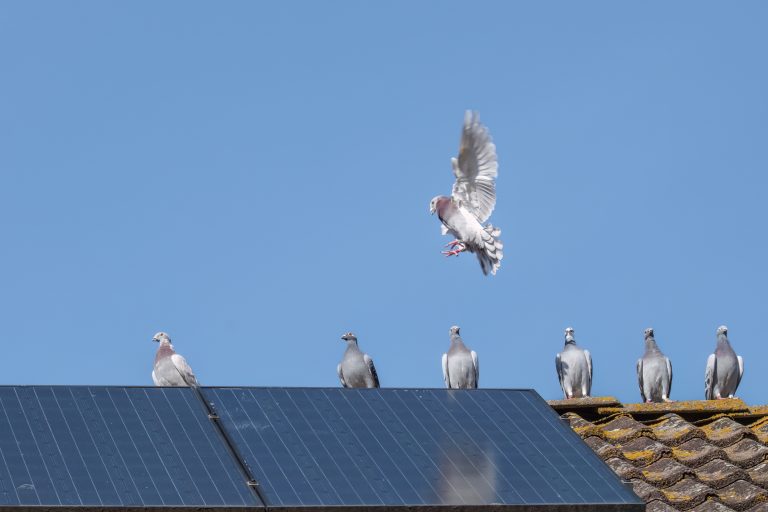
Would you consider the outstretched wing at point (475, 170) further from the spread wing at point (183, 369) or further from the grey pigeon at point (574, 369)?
the grey pigeon at point (574, 369)

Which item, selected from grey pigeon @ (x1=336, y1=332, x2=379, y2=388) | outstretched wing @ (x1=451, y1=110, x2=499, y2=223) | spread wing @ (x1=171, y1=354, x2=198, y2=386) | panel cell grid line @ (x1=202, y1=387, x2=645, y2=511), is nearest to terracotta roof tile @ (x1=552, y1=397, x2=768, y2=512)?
panel cell grid line @ (x1=202, y1=387, x2=645, y2=511)

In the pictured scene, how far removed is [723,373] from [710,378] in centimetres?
26

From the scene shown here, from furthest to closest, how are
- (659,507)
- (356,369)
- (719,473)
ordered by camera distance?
(356,369) < (719,473) < (659,507)

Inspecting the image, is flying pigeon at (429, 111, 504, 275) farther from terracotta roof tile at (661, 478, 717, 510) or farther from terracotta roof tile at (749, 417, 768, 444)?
terracotta roof tile at (661, 478, 717, 510)

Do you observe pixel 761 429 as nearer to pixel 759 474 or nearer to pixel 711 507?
pixel 759 474

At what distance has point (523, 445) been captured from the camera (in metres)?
12.1

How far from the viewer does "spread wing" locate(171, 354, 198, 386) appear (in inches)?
886

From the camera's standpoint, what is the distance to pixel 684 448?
577 inches

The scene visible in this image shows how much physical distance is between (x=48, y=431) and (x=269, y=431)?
139 cm

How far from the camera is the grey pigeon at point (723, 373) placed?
89.0 ft

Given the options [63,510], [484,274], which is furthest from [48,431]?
[484,274]

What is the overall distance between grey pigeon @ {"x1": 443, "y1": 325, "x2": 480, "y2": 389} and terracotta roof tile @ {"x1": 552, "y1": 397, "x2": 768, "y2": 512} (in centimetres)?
920

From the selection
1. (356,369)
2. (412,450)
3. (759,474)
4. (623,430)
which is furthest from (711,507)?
(356,369)

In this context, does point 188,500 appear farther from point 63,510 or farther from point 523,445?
point 523,445
